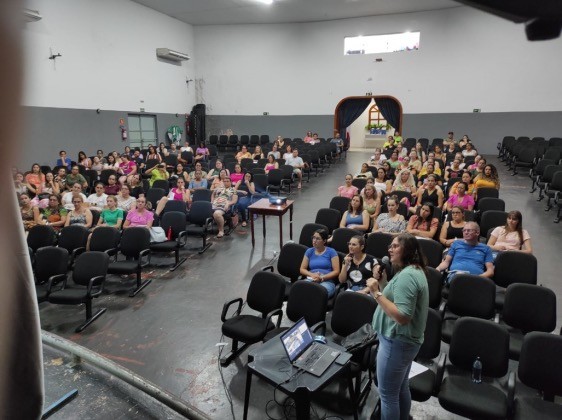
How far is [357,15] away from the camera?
57.3 ft

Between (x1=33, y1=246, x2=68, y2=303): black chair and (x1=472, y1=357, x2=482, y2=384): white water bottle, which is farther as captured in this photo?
(x1=33, y1=246, x2=68, y2=303): black chair

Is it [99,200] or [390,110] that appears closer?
[99,200]

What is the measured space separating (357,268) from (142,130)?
1409cm

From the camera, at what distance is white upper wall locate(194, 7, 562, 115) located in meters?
15.6

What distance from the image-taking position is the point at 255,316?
4.26 metres

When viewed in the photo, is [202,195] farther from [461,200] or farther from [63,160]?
[63,160]

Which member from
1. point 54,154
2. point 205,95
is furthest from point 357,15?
point 54,154

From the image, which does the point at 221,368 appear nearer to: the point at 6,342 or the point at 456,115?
the point at 6,342

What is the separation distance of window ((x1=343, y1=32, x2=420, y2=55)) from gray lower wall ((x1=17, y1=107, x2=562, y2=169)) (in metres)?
2.92

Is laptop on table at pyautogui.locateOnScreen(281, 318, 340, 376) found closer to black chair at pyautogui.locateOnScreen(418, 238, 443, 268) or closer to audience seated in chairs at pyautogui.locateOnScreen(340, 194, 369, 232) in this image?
black chair at pyautogui.locateOnScreen(418, 238, 443, 268)

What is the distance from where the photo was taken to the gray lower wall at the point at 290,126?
1304 cm

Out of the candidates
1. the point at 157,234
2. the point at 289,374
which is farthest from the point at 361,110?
the point at 289,374

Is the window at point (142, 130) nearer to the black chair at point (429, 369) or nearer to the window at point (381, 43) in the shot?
the window at point (381, 43)

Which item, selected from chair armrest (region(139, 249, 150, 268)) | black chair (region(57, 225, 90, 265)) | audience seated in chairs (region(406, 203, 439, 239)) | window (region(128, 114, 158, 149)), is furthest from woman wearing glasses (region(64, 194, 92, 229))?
window (region(128, 114, 158, 149))
